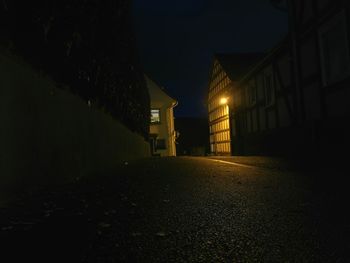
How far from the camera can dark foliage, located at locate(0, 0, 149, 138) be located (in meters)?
3.45

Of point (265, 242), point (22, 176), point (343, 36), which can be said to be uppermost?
point (343, 36)

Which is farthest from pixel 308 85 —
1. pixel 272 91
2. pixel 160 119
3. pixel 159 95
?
pixel 159 95

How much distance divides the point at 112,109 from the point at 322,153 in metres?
5.59

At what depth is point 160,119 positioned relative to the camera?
35469 mm

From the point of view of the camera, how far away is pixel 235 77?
25.1m

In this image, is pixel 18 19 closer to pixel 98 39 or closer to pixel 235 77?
pixel 98 39

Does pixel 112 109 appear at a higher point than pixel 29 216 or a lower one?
higher

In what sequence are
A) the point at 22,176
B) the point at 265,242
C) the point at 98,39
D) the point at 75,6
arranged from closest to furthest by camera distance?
the point at 265,242
the point at 22,176
the point at 75,6
the point at 98,39

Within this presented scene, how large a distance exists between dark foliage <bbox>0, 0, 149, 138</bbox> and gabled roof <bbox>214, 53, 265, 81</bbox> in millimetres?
17902

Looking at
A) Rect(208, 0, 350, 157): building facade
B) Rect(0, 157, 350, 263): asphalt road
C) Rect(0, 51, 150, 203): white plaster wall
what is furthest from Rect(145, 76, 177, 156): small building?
Rect(0, 157, 350, 263): asphalt road

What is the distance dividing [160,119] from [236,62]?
33.3 ft

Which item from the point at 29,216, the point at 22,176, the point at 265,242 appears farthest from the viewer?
the point at 22,176

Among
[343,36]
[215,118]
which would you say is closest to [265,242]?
[343,36]

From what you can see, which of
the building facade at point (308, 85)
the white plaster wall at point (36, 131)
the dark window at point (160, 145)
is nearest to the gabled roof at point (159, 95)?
the dark window at point (160, 145)
